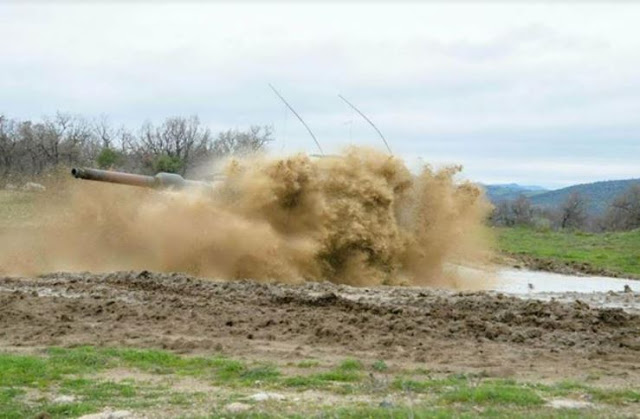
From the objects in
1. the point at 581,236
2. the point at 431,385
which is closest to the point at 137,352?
the point at 431,385

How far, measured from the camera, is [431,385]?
10133mm

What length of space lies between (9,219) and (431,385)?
28.5 meters

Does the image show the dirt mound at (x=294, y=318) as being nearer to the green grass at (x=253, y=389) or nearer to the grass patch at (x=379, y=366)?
the grass patch at (x=379, y=366)

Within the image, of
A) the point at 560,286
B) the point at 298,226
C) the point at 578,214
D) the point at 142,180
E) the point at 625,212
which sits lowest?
the point at 560,286

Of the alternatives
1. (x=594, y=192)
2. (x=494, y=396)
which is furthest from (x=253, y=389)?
(x=594, y=192)

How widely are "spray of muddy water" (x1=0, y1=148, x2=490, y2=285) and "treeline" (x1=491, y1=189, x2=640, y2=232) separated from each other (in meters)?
42.4

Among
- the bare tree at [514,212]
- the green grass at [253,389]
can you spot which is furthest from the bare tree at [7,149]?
the green grass at [253,389]

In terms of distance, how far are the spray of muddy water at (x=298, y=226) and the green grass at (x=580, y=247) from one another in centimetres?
769

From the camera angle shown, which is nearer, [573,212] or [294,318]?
[294,318]

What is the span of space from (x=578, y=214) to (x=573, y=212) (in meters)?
0.60

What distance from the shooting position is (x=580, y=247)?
39562mm

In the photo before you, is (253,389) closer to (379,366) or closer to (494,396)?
(379,366)

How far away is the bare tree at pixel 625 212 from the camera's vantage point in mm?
68444

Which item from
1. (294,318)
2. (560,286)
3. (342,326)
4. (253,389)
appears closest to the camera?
(253,389)
